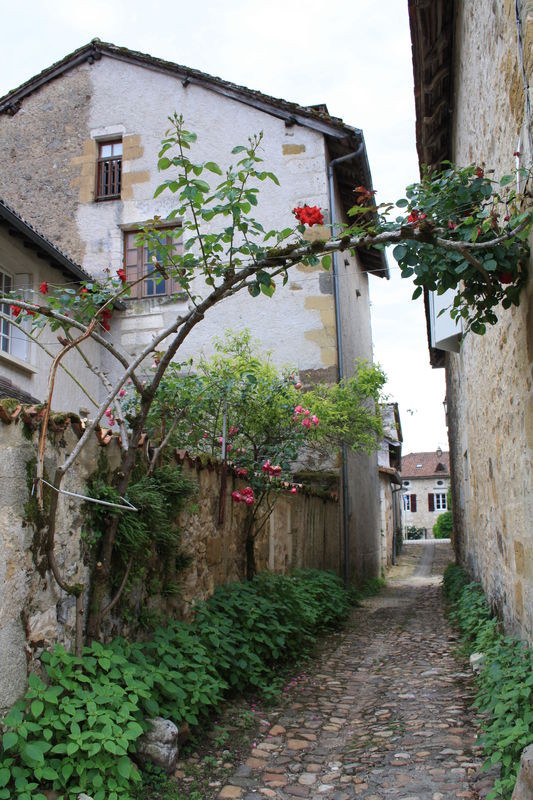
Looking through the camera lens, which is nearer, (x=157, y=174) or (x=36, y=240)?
(x=36, y=240)

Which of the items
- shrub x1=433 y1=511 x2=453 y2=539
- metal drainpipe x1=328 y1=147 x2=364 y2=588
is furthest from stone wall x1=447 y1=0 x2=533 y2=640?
shrub x1=433 y1=511 x2=453 y2=539

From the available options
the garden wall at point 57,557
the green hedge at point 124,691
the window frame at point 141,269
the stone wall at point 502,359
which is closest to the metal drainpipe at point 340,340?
the window frame at point 141,269

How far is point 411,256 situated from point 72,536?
2213 millimetres

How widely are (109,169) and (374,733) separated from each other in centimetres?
985

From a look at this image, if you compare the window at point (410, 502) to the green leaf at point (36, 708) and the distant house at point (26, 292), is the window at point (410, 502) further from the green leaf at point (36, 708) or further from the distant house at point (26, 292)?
the green leaf at point (36, 708)

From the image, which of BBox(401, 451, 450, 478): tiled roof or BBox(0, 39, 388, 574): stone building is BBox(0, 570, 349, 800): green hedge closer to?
BBox(0, 39, 388, 574): stone building

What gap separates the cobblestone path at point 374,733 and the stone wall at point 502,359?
2.39 feet

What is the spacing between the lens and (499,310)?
423 cm

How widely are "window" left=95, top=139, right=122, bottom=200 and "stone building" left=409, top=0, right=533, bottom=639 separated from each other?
5408mm

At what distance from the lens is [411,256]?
3.37 m

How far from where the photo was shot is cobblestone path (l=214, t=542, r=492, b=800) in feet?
11.0

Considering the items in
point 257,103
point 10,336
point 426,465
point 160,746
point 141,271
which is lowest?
point 160,746

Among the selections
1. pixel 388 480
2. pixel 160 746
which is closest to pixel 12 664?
pixel 160 746

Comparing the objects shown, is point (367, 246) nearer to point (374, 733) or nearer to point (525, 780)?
point (525, 780)
